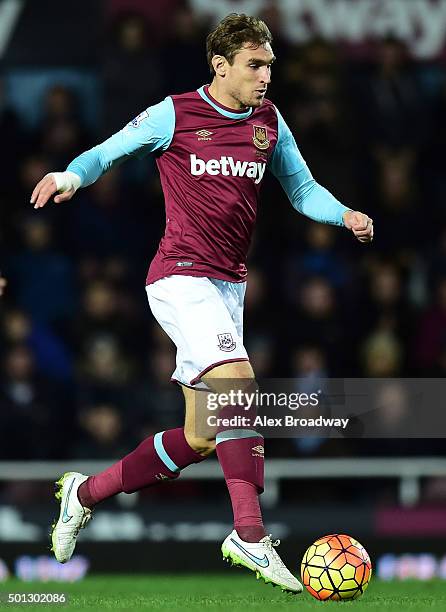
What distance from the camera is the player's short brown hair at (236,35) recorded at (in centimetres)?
694

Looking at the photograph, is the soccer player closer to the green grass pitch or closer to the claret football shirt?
the claret football shirt

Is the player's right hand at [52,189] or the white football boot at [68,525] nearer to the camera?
the player's right hand at [52,189]

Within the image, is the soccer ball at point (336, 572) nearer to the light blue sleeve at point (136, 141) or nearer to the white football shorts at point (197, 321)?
the white football shorts at point (197, 321)

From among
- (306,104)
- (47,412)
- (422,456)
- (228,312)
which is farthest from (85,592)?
(306,104)

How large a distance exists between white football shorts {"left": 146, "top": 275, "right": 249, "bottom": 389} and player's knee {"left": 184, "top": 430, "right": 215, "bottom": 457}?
0.27 metres

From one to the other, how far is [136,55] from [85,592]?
191 inches

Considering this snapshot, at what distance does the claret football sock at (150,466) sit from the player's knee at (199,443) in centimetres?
3

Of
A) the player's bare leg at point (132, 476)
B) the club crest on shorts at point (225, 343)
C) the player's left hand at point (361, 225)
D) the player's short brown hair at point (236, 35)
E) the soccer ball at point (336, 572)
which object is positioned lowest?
the soccer ball at point (336, 572)

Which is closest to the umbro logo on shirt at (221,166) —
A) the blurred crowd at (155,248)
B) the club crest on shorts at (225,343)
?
the club crest on shorts at (225,343)

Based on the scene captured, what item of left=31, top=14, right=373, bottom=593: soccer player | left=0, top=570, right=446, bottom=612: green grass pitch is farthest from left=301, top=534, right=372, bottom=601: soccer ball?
left=31, top=14, right=373, bottom=593: soccer player

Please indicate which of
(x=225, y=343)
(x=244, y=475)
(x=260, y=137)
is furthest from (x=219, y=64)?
(x=244, y=475)

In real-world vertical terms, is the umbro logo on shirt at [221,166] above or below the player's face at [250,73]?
below

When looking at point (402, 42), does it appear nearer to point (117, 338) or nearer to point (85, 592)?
point (117, 338)

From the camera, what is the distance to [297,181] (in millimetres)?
7395
